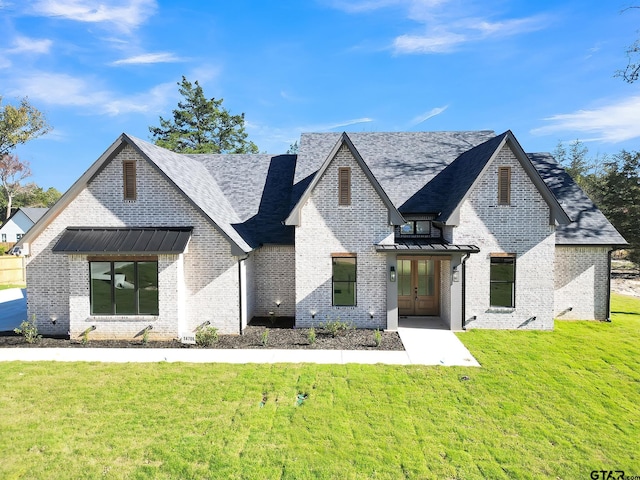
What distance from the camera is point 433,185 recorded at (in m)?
16.5

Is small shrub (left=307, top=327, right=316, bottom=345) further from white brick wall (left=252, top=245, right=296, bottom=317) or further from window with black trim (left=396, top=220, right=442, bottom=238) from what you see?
window with black trim (left=396, top=220, right=442, bottom=238)

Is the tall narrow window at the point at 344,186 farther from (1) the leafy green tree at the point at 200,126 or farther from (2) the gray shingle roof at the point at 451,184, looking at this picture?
(1) the leafy green tree at the point at 200,126

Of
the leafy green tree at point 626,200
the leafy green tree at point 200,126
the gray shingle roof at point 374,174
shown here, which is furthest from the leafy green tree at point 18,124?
the leafy green tree at point 626,200

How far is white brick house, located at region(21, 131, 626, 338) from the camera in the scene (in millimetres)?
12641

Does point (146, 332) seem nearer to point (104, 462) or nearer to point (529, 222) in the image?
point (104, 462)

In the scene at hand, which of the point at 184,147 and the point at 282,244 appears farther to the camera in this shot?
the point at 184,147

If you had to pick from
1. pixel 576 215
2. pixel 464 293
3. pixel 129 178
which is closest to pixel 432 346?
pixel 464 293

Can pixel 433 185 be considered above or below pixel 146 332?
above

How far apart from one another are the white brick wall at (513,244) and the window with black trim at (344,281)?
444 cm

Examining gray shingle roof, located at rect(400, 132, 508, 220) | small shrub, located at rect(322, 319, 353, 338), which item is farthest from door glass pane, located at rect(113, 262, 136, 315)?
gray shingle roof, located at rect(400, 132, 508, 220)

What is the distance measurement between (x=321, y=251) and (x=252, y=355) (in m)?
4.80

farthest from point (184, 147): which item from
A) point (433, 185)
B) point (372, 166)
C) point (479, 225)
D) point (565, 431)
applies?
point (565, 431)

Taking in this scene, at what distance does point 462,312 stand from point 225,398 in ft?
32.2

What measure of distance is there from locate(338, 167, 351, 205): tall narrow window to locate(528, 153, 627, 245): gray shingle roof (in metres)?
9.42
